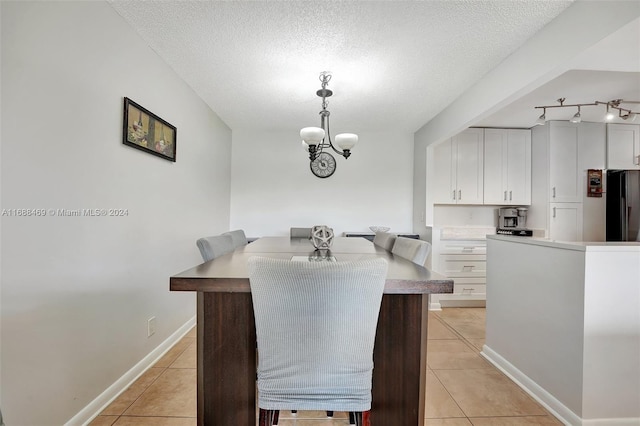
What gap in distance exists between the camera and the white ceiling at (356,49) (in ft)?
5.40

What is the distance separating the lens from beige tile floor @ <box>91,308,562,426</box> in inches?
60.8

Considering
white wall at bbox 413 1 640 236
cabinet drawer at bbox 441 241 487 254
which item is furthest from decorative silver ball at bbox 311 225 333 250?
cabinet drawer at bbox 441 241 487 254

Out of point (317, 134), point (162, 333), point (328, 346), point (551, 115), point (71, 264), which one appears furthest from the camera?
point (551, 115)

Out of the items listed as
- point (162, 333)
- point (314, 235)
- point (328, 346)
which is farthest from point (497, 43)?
point (162, 333)

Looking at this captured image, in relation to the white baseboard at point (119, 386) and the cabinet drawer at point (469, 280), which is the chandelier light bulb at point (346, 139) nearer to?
the white baseboard at point (119, 386)

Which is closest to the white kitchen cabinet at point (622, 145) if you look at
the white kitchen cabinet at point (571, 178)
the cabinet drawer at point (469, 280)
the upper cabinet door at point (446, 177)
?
the white kitchen cabinet at point (571, 178)

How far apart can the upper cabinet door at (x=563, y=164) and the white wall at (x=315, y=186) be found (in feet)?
5.59

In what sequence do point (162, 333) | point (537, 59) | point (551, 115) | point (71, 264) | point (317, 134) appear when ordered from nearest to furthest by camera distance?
point (71, 264)
point (537, 59)
point (317, 134)
point (162, 333)
point (551, 115)

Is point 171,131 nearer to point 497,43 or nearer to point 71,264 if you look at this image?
point 71,264

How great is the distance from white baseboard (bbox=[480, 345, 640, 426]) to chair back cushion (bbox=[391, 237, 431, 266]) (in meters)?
1.17

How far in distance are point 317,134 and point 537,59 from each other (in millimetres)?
1541

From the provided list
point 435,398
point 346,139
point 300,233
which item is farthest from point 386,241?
point 300,233

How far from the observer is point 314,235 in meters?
1.94

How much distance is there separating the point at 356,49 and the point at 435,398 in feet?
7.95
